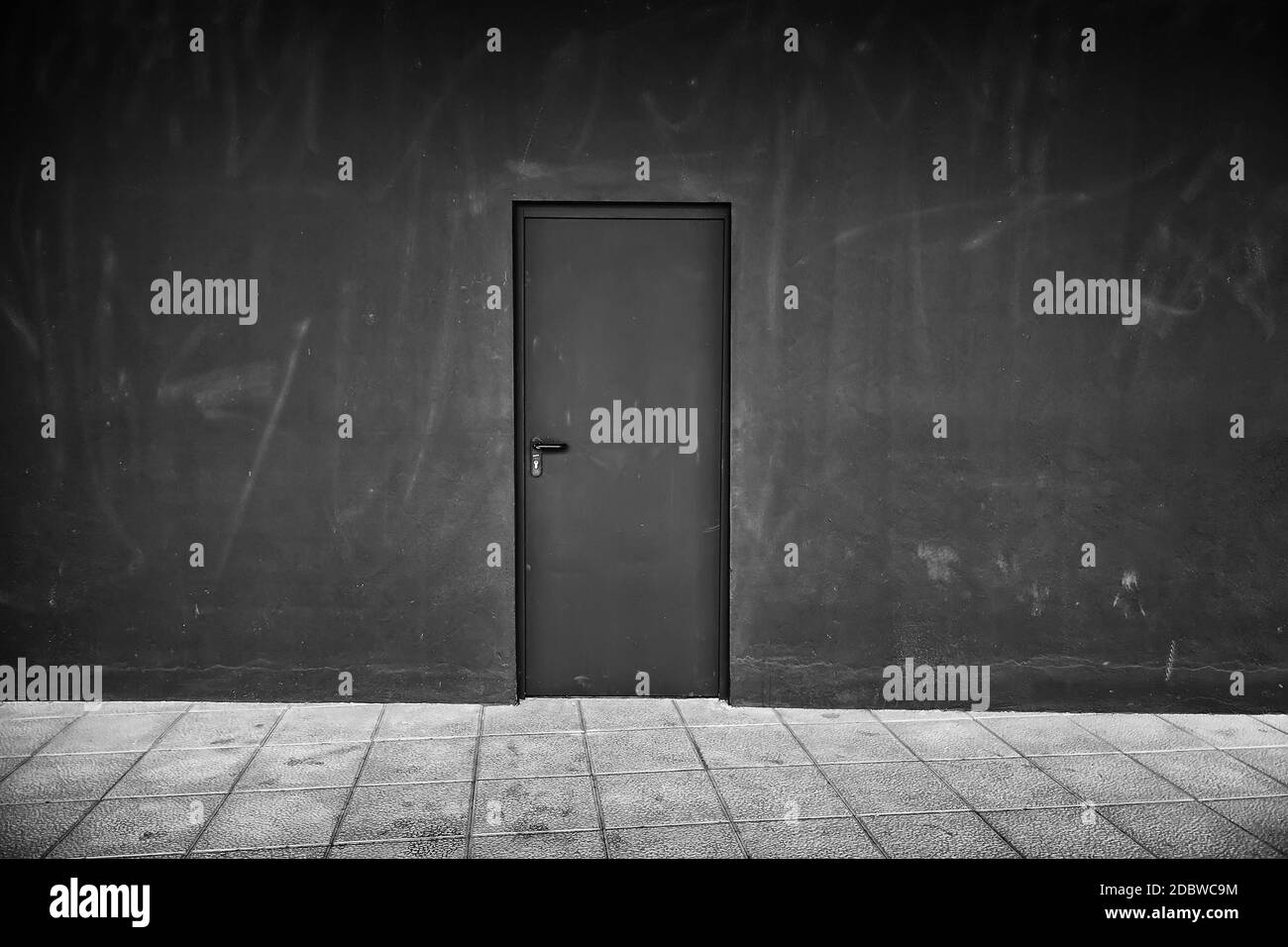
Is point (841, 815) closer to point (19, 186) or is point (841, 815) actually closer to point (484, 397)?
point (484, 397)

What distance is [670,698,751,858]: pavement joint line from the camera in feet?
10.5

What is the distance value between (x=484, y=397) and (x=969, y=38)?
3.02m

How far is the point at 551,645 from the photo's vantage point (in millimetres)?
4945

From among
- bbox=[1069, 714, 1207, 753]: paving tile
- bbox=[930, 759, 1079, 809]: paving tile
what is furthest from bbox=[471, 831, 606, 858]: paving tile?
bbox=[1069, 714, 1207, 753]: paving tile

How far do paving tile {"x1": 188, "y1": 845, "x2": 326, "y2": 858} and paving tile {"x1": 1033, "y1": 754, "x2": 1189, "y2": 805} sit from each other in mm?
2789

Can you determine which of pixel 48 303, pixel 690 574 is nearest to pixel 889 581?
pixel 690 574

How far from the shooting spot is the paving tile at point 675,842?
123 inches

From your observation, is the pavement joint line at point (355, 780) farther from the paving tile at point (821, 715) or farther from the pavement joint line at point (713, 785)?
the paving tile at point (821, 715)

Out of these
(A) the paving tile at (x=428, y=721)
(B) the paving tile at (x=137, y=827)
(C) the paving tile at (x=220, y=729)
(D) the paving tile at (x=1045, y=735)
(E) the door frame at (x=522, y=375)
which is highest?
(E) the door frame at (x=522, y=375)

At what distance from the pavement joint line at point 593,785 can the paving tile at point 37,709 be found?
245 centimetres

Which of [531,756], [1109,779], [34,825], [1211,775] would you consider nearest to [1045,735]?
[1109,779]

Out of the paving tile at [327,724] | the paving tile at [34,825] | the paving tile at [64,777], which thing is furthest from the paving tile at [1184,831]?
the paving tile at [64,777]
